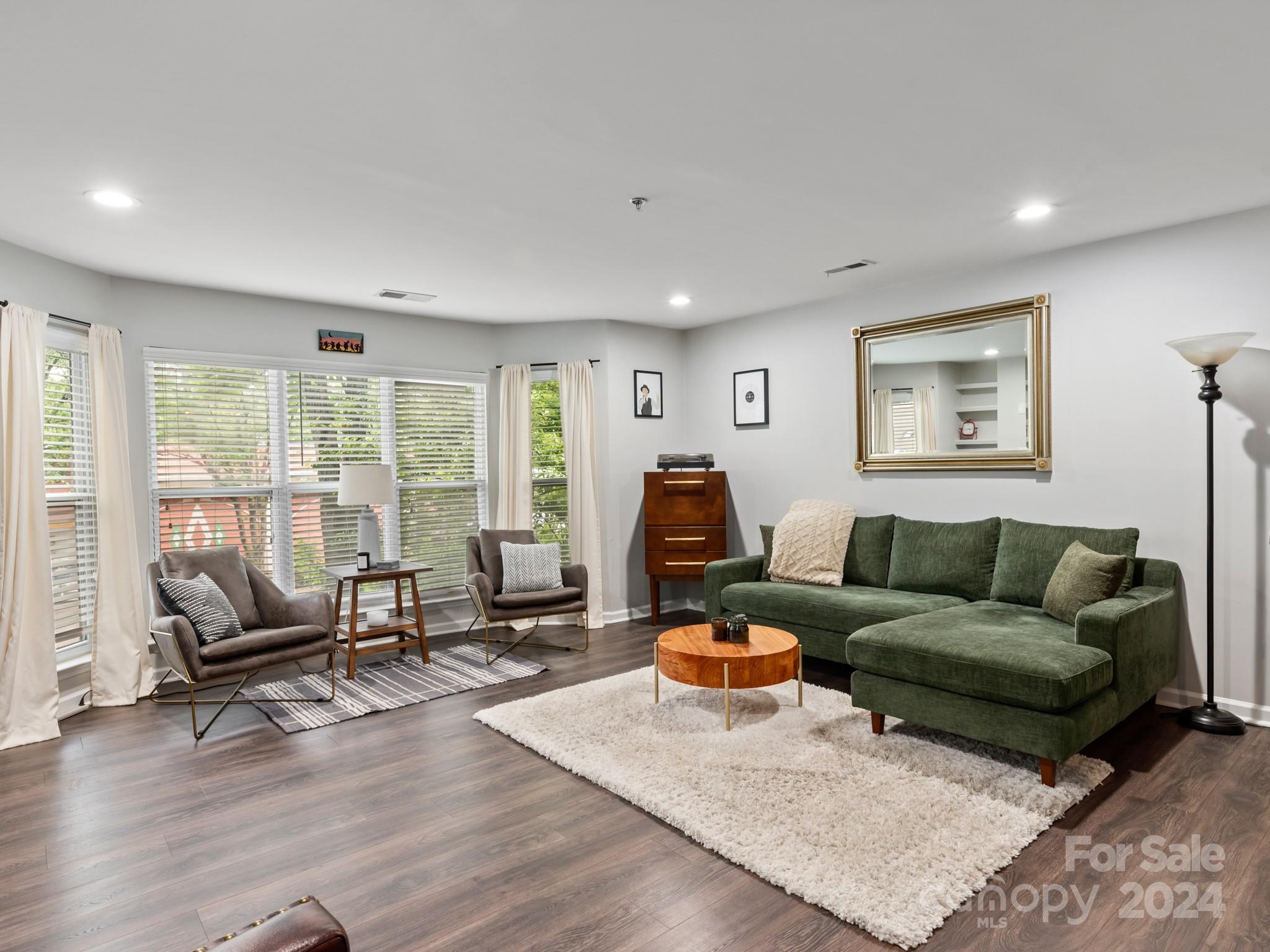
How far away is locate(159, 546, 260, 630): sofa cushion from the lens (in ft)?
14.0

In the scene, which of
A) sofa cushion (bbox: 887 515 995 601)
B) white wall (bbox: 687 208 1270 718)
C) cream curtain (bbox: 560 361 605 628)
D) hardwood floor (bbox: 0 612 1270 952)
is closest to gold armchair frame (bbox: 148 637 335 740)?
hardwood floor (bbox: 0 612 1270 952)

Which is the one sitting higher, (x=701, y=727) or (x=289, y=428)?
(x=289, y=428)

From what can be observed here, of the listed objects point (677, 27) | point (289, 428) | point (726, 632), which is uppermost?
point (677, 27)

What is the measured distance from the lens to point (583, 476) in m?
6.05

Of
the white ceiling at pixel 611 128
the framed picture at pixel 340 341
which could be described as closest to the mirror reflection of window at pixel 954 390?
the white ceiling at pixel 611 128

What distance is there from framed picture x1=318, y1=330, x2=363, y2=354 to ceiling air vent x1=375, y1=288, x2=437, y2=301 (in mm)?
535

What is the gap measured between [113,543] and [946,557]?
4939 millimetres

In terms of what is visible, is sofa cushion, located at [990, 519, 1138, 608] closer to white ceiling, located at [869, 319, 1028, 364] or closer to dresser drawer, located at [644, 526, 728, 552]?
white ceiling, located at [869, 319, 1028, 364]

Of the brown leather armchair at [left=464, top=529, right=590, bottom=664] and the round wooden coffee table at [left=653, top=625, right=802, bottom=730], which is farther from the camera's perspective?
the brown leather armchair at [left=464, top=529, right=590, bottom=664]

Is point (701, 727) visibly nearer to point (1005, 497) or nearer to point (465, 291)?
point (1005, 497)

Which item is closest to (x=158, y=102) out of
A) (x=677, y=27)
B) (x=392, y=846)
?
(x=677, y=27)

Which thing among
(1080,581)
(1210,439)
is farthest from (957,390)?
(1080,581)

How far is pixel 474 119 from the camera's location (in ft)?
8.27

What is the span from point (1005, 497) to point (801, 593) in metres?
1.39
